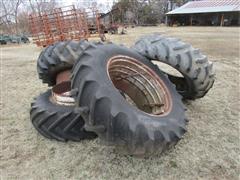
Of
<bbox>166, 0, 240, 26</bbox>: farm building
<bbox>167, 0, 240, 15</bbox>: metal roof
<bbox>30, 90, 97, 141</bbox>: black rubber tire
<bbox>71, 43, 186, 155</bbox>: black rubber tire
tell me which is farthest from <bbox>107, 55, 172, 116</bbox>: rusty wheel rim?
<bbox>167, 0, 240, 15</bbox>: metal roof

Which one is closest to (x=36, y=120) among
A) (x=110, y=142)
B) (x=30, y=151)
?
(x=30, y=151)

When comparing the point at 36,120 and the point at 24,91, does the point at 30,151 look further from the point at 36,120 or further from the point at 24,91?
the point at 24,91

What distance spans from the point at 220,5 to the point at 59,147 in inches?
1352

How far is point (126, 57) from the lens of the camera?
2.78 m

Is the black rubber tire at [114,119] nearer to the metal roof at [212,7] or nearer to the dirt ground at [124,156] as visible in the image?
the dirt ground at [124,156]

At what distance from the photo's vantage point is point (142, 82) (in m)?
2.96

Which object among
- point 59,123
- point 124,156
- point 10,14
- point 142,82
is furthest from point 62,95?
point 10,14

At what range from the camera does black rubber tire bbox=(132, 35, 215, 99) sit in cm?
291

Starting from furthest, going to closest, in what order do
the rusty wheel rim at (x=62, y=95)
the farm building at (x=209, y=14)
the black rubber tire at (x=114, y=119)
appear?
the farm building at (x=209, y=14)
the rusty wheel rim at (x=62, y=95)
the black rubber tire at (x=114, y=119)

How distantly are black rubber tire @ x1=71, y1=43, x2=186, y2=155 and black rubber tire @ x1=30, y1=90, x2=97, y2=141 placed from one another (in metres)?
0.60

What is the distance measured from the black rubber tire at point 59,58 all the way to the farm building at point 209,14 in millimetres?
30064

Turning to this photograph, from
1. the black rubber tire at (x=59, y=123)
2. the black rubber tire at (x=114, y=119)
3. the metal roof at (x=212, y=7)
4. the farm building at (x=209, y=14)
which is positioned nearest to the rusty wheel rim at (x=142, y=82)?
the black rubber tire at (x=114, y=119)

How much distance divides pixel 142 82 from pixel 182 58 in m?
0.53

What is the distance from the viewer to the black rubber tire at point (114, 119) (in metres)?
1.97
